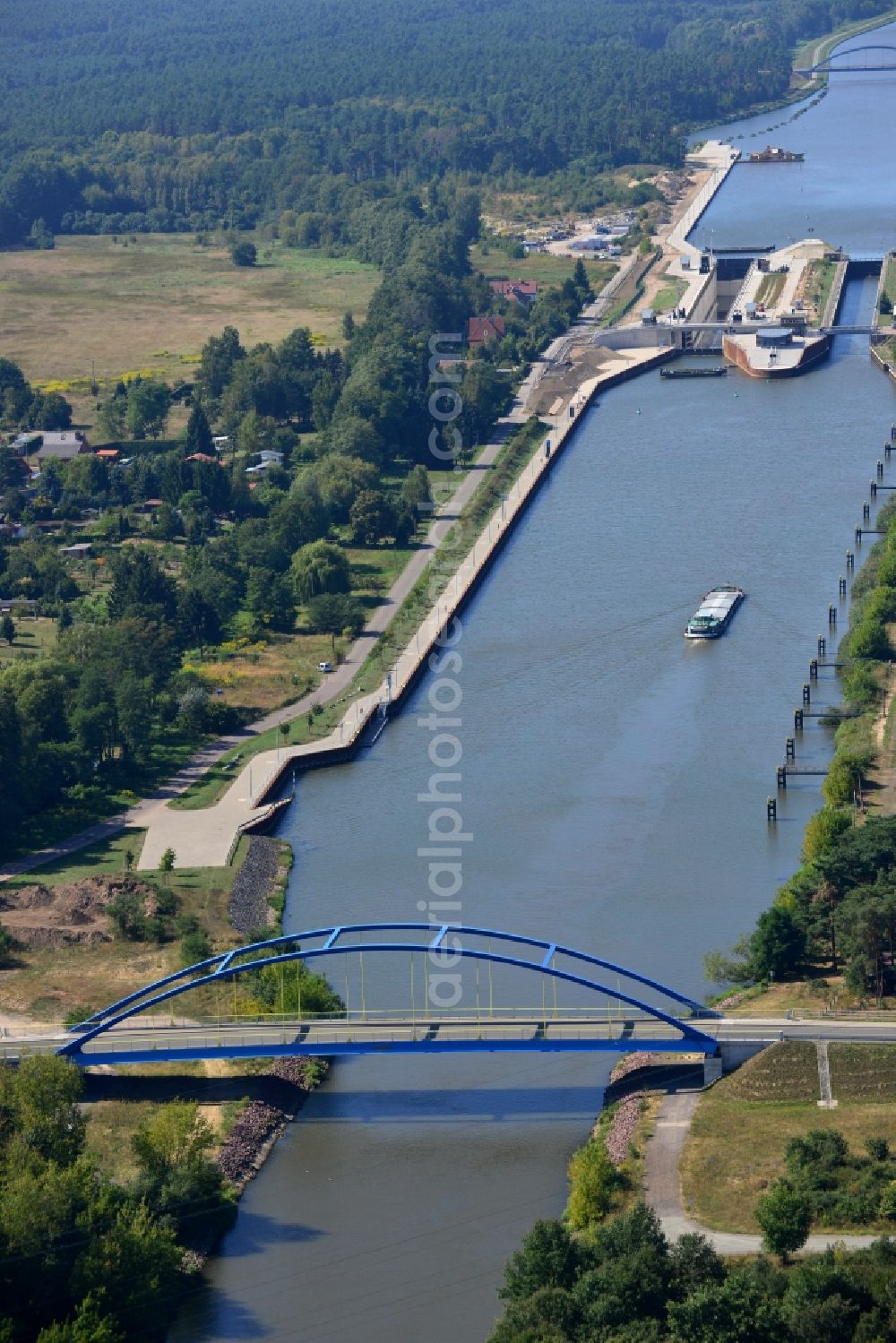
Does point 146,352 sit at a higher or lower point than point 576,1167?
lower

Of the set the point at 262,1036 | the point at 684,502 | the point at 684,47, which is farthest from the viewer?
the point at 684,47

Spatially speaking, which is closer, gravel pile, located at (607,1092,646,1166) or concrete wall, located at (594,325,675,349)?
gravel pile, located at (607,1092,646,1166)

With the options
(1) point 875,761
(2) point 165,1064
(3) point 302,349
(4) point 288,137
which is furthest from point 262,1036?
(4) point 288,137

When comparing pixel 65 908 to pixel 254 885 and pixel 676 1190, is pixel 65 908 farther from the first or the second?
pixel 676 1190

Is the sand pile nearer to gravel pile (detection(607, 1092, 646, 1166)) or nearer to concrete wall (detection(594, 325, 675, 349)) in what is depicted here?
gravel pile (detection(607, 1092, 646, 1166))

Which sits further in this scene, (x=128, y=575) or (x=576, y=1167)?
(x=128, y=575)

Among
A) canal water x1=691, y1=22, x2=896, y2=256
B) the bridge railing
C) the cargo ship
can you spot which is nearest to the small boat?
the bridge railing

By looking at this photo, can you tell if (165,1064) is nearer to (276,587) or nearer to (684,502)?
(276,587)

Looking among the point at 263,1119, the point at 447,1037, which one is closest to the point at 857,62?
the point at 447,1037
